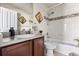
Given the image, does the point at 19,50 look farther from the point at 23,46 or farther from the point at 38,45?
the point at 38,45

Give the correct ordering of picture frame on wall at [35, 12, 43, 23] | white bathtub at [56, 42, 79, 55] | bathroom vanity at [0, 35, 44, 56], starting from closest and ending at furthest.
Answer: bathroom vanity at [0, 35, 44, 56], picture frame on wall at [35, 12, 43, 23], white bathtub at [56, 42, 79, 55]

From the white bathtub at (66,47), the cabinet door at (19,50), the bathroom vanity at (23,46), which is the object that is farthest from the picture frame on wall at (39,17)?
the white bathtub at (66,47)

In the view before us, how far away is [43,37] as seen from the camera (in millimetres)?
1847

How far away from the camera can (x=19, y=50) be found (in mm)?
1445

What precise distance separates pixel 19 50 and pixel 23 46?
0.30 ft

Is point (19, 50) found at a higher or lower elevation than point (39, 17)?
lower

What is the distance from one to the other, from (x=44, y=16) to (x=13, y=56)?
79cm

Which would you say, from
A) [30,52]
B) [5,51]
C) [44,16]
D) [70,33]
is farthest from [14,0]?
[70,33]

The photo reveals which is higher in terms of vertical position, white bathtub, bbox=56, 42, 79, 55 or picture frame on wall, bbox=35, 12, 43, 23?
picture frame on wall, bbox=35, 12, 43, 23

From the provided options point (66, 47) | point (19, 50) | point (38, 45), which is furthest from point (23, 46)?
point (66, 47)

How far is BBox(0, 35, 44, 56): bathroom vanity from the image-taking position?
4.01 ft

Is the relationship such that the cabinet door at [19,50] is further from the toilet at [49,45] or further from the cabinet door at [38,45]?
the toilet at [49,45]

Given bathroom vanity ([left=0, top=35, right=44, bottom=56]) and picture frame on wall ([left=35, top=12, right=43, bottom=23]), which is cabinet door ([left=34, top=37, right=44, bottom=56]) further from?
picture frame on wall ([left=35, top=12, right=43, bottom=23])

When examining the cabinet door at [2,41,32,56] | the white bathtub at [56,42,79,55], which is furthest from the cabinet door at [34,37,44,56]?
the white bathtub at [56,42,79,55]
